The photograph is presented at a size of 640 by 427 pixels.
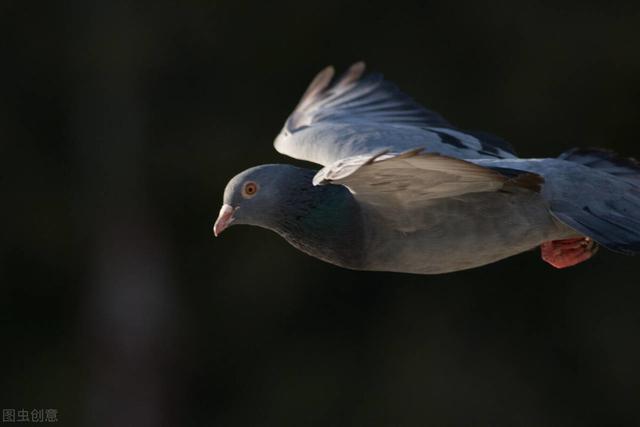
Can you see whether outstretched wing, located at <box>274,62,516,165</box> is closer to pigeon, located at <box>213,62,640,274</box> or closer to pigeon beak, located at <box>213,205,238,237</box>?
pigeon, located at <box>213,62,640,274</box>

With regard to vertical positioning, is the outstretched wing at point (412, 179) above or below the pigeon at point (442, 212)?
above

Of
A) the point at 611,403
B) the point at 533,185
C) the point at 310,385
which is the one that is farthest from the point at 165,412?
the point at 533,185

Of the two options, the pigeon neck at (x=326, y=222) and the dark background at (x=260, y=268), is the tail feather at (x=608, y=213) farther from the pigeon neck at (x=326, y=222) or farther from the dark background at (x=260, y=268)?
the dark background at (x=260, y=268)

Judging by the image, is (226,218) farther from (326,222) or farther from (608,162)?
(608,162)

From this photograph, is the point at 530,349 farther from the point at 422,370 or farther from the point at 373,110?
the point at 373,110

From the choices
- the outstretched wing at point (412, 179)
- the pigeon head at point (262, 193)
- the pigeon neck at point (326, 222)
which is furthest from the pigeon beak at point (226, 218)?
the outstretched wing at point (412, 179)

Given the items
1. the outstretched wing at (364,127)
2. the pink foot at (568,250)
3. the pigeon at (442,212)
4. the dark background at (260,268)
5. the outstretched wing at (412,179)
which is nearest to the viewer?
the outstretched wing at (412,179)
